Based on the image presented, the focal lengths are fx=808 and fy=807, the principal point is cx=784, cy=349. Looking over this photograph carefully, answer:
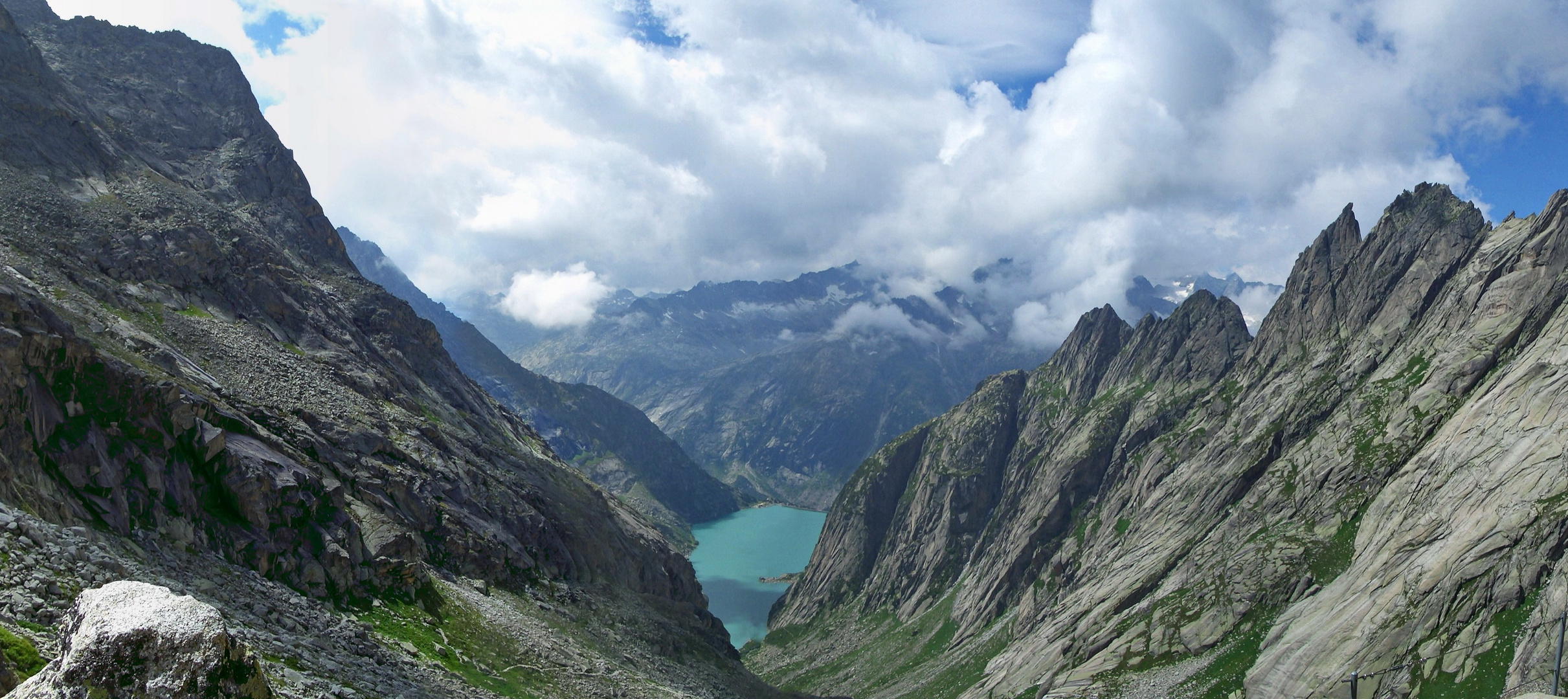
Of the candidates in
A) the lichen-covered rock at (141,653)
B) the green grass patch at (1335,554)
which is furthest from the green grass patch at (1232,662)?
the lichen-covered rock at (141,653)

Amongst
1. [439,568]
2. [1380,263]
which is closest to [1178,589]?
[1380,263]

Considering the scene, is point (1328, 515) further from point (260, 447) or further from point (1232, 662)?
point (260, 447)

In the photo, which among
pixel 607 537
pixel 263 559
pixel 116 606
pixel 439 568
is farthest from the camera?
pixel 607 537

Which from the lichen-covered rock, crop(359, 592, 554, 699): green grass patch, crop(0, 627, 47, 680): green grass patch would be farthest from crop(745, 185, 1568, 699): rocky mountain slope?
crop(0, 627, 47, 680): green grass patch

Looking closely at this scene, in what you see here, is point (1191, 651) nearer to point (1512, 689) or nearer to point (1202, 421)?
point (1512, 689)

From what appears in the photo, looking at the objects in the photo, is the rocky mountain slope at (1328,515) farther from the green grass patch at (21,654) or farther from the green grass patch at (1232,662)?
the green grass patch at (21,654)

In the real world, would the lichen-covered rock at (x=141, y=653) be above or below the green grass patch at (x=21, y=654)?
above
